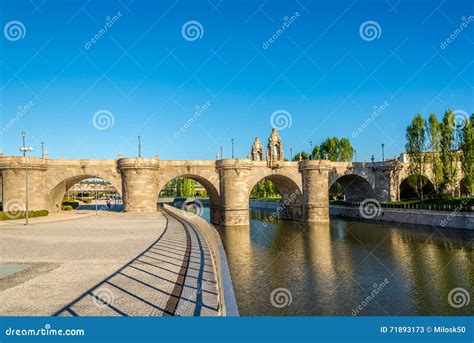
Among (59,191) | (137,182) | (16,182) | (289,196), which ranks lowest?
(289,196)

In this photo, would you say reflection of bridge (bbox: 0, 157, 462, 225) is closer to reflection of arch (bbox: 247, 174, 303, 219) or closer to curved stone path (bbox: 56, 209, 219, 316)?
reflection of arch (bbox: 247, 174, 303, 219)

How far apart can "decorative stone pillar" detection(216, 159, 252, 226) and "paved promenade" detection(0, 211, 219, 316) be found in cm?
2545

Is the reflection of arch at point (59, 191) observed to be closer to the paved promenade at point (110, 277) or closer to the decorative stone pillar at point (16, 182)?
the decorative stone pillar at point (16, 182)

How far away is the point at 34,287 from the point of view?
11875 mm

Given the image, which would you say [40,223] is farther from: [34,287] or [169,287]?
[169,287]

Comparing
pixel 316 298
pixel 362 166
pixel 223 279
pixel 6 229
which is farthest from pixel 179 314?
pixel 362 166

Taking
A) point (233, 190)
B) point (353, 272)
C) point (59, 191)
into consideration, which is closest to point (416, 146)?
point (233, 190)

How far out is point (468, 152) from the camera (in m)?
46.9

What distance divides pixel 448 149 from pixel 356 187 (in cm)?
1736

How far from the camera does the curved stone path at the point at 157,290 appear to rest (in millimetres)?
9698

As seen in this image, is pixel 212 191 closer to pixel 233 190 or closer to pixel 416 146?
pixel 233 190

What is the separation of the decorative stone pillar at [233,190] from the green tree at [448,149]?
27.4 m

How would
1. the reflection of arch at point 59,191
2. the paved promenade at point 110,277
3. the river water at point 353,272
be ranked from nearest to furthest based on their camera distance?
the paved promenade at point 110,277 < the river water at point 353,272 < the reflection of arch at point 59,191

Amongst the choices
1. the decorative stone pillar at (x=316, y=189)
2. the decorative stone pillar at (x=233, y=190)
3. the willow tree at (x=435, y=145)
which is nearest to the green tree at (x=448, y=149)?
the willow tree at (x=435, y=145)
